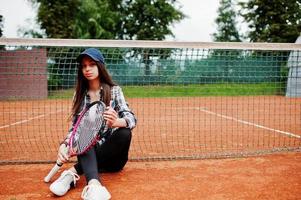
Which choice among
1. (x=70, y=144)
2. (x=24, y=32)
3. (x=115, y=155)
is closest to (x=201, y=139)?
(x=115, y=155)

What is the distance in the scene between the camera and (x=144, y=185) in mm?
3826

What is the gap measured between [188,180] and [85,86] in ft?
5.13

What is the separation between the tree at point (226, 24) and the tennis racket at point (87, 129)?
60.8 metres

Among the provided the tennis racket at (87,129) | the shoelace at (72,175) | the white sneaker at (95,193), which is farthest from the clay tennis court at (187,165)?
the tennis racket at (87,129)

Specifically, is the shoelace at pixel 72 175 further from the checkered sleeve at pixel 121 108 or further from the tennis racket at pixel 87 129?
the checkered sleeve at pixel 121 108

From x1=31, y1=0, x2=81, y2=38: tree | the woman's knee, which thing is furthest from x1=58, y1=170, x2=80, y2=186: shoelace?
x1=31, y1=0, x2=81, y2=38: tree

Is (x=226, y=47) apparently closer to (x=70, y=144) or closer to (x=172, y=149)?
(x=172, y=149)

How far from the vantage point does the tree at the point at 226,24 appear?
204 feet

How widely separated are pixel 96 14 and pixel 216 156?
1256 inches

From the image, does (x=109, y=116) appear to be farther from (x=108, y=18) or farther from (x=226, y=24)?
(x=226, y=24)

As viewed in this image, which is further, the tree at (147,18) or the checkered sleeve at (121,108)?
the tree at (147,18)

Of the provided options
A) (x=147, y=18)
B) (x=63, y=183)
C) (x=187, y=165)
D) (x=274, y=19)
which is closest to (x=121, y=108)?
(x=63, y=183)

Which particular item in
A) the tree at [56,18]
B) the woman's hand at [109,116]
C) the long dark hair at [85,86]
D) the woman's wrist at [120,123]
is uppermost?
the tree at [56,18]

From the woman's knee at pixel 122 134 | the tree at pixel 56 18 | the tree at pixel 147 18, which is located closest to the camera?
the woman's knee at pixel 122 134
